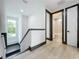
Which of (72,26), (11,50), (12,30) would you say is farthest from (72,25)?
(12,30)

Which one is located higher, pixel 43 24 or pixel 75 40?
pixel 43 24

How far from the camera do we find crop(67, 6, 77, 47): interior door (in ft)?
15.2

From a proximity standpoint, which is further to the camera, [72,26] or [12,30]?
[12,30]

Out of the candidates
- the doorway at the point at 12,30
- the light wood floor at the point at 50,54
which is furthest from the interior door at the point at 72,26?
the doorway at the point at 12,30

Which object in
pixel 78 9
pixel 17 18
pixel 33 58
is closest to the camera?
pixel 33 58

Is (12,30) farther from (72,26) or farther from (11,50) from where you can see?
(72,26)

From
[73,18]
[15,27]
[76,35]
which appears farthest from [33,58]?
[15,27]

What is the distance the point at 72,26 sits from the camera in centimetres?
478

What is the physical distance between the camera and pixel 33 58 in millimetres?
2793

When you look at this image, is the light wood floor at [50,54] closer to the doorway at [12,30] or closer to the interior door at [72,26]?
the interior door at [72,26]

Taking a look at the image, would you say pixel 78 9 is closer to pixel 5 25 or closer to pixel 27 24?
pixel 27 24

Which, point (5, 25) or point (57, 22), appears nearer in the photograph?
point (5, 25)

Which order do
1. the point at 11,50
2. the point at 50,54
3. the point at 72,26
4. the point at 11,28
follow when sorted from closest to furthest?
the point at 50,54 < the point at 72,26 < the point at 11,50 < the point at 11,28

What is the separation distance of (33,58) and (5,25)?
12.3 feet
